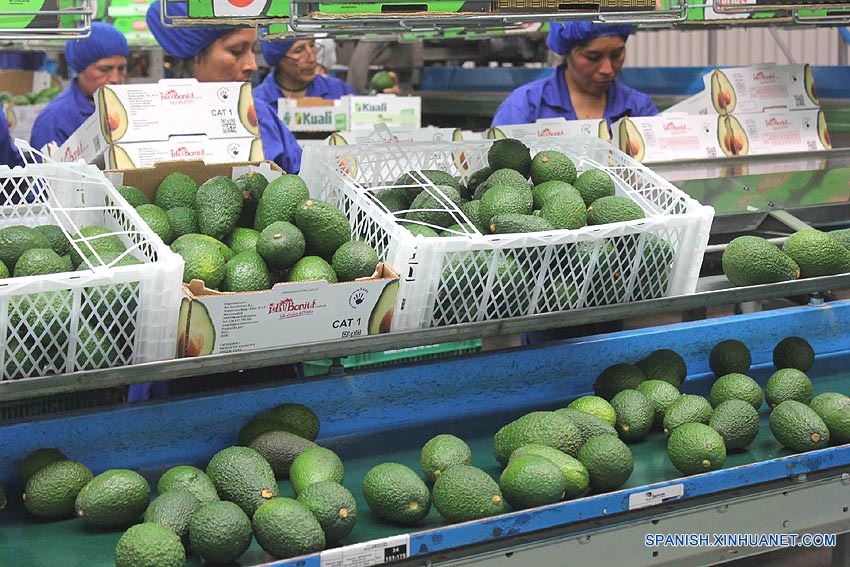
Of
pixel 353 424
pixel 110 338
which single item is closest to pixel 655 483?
pixel 353 424

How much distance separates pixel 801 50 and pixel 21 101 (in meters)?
6.82

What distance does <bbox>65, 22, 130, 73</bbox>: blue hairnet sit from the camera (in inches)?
191

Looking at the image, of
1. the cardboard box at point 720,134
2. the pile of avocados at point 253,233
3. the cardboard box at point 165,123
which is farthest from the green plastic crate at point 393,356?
the pile of avocados at point 253,233

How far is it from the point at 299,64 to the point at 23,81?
302 cm

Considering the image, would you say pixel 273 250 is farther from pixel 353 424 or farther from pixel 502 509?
pixel 502 509

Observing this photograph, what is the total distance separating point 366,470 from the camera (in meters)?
2.32

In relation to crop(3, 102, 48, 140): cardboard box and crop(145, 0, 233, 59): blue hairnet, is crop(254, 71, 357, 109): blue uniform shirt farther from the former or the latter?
crop(3, 102, 48, 140): cardboard box

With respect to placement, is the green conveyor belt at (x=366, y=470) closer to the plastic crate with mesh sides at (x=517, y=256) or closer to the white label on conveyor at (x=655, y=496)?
the white label on conveyor at (x=655, y=496)

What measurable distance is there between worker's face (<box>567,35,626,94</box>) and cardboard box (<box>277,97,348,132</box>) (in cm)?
124

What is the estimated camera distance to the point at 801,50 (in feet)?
31.8

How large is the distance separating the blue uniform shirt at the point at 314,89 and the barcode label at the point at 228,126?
8.06 feet

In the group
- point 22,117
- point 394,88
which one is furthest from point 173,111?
point 394,88

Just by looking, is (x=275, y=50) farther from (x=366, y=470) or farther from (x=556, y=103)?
(x=366, y=470)

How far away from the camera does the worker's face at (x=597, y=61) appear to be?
4.88 m
